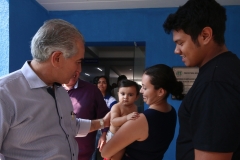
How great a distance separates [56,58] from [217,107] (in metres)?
0.83

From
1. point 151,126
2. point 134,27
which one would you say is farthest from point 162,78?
point 134,27

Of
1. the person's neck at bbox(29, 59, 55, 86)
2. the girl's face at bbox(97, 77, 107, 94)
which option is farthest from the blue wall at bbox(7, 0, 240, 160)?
the person's neck at bbox(29, 59, 55, 86)

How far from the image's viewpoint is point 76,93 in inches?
107

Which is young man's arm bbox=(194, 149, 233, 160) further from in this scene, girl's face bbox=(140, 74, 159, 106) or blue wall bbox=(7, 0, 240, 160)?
blue wall bbox=(7, 0, 240, 160)

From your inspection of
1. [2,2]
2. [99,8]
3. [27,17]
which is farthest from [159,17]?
[2,2]

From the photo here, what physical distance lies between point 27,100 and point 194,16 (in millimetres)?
852

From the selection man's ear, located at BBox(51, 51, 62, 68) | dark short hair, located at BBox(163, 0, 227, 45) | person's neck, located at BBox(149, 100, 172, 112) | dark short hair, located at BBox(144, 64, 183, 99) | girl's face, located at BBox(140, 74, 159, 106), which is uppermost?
dark short hair, located at BBox(163, 0, 227, 45)

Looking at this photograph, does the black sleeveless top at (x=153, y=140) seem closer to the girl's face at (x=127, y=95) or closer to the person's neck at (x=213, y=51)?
the person's neck at (x=213, y=51)

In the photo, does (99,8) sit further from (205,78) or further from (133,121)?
(205,78)

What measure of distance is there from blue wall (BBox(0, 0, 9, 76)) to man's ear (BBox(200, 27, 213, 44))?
8.42 feet

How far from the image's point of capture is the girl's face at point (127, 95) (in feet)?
9.12

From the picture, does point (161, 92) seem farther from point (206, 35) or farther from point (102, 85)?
point (102, 85)

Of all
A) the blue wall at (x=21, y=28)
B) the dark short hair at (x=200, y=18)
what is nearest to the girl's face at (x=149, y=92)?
the dark short hair at (x=200, y=18)

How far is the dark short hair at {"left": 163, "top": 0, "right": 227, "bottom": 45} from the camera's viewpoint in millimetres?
1012
